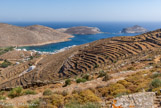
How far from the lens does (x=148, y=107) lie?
154 inches

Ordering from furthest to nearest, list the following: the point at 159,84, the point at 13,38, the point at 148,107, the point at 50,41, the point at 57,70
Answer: the point at 50,41 < the point at 13,38 < the point at 57,70 < the point at 159,84 < the point at 148,107

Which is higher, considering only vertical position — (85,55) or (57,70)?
(85,55)

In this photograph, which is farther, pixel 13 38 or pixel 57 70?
pixel 13 38

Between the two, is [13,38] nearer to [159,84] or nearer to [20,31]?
[20,31]

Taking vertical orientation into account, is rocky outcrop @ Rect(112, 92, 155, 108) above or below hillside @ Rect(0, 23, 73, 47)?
above

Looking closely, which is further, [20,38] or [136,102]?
[20,38]

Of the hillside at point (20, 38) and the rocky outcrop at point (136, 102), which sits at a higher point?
the rocky outcrop at point (136, 102)

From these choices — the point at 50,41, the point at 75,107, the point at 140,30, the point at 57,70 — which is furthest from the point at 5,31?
the point at 140,30

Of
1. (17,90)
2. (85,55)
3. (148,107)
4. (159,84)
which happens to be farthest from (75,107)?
(85,55)

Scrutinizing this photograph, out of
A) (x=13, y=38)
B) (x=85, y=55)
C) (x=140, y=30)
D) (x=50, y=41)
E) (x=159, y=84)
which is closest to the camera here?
(x=159, y=84)

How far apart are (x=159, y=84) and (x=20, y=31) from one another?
121316mm

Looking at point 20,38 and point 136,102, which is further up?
point 136,102

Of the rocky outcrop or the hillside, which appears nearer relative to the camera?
the rocky outcrop

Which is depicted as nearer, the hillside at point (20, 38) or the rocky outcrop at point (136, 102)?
the rocky outcrop at point (136, 102)
